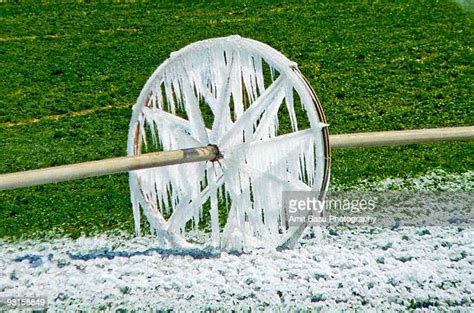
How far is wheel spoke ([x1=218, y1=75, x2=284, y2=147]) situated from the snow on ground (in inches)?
32.4

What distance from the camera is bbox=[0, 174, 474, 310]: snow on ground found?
552cm

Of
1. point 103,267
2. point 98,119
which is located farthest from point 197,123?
point 98,119

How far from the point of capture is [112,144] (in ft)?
30.0

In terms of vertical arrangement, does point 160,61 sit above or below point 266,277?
above

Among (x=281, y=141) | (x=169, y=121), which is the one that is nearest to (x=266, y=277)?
(x=281, y=141)

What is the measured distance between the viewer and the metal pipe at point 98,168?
5398mm

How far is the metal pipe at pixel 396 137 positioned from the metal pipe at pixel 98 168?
1075mm

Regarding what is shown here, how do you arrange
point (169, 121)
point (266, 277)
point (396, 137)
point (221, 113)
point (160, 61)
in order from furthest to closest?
point (160, 61) → point (396, 137) → point (169, 121) → point (221, 113) → point (266, 277)

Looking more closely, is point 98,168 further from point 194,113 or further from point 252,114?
point 252,114

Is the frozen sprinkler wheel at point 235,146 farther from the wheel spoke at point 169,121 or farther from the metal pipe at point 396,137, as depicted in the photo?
the metal pipe at point 396,137

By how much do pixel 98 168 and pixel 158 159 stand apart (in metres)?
0.42

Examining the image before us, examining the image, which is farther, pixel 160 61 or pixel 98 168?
pixel 160 61

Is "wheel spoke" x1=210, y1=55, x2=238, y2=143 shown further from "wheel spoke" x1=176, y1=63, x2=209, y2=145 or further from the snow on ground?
the snow on ground

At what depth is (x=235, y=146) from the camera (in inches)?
247
